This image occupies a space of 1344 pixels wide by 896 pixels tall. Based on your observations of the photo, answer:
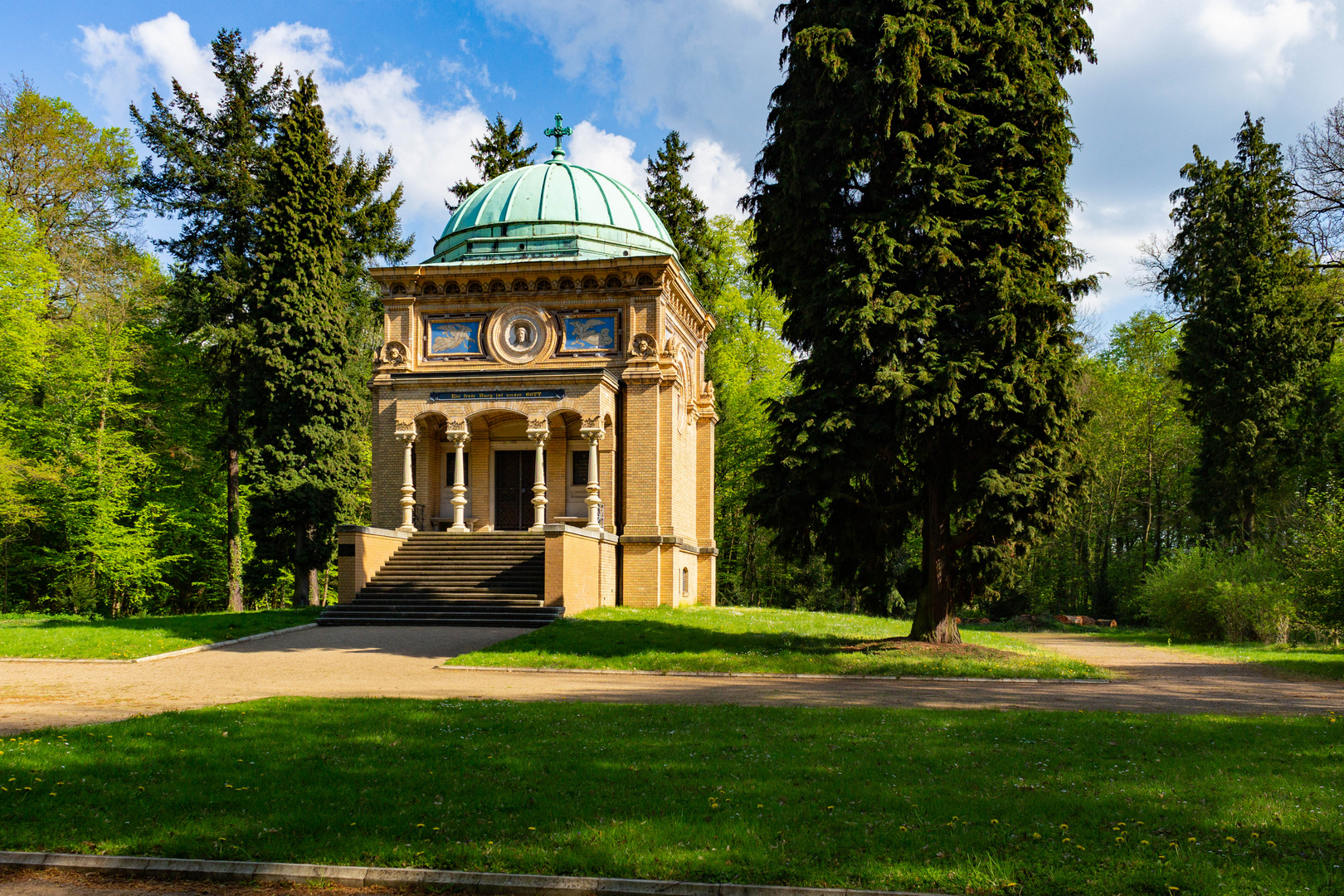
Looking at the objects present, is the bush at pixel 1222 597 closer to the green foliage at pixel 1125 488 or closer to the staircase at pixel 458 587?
the green foliage at pixel 1125 488

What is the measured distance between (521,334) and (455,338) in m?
2.05

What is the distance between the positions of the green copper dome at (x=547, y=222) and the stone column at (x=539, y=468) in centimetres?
549

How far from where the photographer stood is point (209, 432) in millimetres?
37094

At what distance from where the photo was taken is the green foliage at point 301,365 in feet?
92.2

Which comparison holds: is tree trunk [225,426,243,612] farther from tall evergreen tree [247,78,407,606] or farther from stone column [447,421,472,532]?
stone column [447,421,472,532]

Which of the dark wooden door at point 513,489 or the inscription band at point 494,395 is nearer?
the inscription band at point 494,395

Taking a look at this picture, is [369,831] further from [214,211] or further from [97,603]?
[97,603]

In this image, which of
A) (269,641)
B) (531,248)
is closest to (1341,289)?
(531,248)

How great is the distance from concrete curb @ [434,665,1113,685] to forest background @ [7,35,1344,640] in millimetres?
9084

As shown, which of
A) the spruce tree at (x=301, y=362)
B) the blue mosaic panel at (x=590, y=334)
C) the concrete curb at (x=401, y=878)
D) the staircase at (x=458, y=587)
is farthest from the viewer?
the spruce tree at (x=301, y=362)

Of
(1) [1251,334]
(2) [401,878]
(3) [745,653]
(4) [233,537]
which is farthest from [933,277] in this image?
(4) [233,537]

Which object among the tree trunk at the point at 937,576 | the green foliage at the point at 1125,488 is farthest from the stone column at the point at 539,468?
the green foliage at the point at 1125,488

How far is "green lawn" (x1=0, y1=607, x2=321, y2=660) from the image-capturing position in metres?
16.4

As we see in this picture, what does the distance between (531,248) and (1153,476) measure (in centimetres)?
3255
